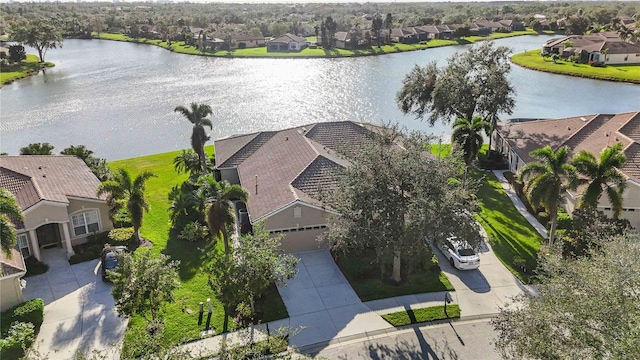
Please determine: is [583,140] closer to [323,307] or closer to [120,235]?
[323,307]

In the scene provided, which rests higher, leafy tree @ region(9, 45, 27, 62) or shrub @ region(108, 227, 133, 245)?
leafy tree @ region(9, 45, 27, 62)

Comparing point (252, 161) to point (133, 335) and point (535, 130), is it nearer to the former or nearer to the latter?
point (133, 335)

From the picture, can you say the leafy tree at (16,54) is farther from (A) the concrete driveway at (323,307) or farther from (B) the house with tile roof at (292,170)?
(A) the concrete driveway at (323,307)

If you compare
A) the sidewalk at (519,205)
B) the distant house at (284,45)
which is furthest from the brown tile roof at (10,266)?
the distant house at (284,45)

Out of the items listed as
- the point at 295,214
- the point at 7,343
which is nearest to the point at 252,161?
the point at 295,214

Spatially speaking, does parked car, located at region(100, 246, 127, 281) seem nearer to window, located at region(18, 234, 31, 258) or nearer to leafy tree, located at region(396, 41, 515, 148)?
window, located at region(18, 234, 31, 258)

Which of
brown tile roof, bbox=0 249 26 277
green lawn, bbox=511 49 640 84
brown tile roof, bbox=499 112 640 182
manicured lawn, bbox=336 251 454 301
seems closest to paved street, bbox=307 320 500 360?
manicured lawn, bbox=336 251 454 301
